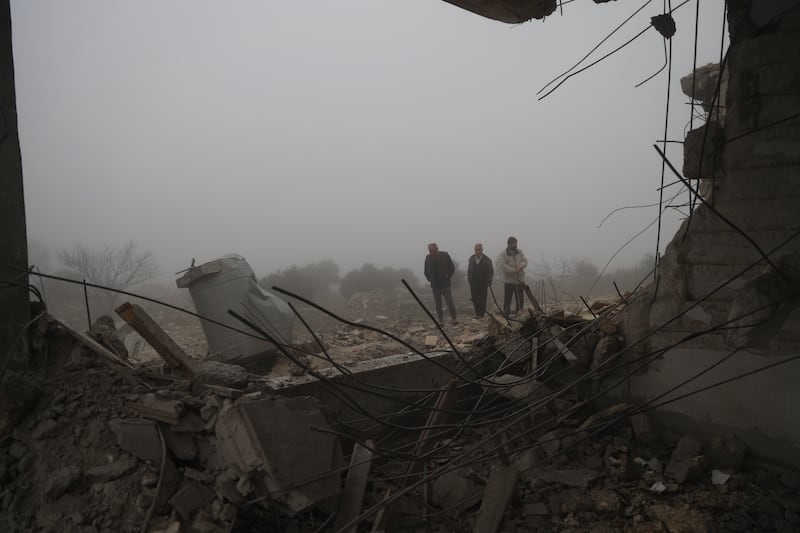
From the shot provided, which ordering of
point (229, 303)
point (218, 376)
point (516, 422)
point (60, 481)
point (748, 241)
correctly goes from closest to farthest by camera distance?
1. point (60, 481)
2. point (516, 422)
3. point (748, 241)
4. point (218, 376)
5. point (229, 303)

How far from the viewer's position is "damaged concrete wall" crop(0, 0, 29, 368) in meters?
2.85

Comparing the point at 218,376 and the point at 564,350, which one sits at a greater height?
the point at 218,376

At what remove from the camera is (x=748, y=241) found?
301 cm

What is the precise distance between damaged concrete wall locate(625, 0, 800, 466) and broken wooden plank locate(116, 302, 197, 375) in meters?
3.33

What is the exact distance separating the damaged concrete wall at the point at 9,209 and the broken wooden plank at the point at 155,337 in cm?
56

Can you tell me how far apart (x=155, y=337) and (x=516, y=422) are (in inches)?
100

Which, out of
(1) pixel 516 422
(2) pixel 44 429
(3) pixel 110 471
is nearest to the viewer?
(3) pixel 110 471

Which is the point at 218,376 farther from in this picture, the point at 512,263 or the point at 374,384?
the point at 512,263

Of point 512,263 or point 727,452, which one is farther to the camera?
point 512,263

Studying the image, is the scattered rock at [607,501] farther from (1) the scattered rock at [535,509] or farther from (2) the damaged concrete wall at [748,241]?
(2) the damaged concrete wall at [748,241]

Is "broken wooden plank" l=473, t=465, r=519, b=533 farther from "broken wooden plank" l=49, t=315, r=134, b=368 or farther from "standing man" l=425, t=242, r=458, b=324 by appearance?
"standing man" l=425, t=242, r=458, b=324

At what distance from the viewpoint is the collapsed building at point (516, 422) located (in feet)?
8.35

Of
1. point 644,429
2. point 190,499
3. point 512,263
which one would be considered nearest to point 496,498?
point 644,429

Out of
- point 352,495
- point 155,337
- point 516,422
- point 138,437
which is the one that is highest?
point 155,337
